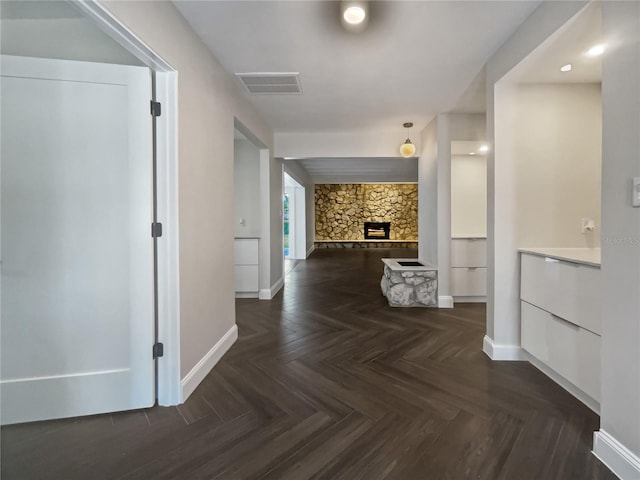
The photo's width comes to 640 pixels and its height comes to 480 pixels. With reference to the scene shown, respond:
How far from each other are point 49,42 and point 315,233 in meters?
9.40

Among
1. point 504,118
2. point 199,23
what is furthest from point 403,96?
point 199,23

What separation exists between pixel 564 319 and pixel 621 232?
2.77 feet

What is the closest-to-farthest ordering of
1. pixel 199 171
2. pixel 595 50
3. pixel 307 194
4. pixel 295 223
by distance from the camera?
pixel 595 50 < pixel 199 171 < pixel 295 223 < pixel 307 194

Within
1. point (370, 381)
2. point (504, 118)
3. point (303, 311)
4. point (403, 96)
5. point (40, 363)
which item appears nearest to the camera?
point (40, 363)

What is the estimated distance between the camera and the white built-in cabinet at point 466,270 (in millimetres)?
3840

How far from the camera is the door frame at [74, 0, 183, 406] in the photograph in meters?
1.70

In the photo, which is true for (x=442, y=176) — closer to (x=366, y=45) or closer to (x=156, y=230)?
(x=366, y=45)

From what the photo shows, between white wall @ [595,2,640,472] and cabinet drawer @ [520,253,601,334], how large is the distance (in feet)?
1.17

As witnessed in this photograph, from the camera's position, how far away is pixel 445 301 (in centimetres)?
367

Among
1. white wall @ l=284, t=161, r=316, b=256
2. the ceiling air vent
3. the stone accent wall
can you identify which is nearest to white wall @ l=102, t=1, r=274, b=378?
the ceiling air vent

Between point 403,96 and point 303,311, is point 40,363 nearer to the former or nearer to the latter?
point 303,311

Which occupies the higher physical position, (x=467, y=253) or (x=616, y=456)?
(x=467, y=253)

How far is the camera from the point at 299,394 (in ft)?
6.09

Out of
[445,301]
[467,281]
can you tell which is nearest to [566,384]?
[445,301]
